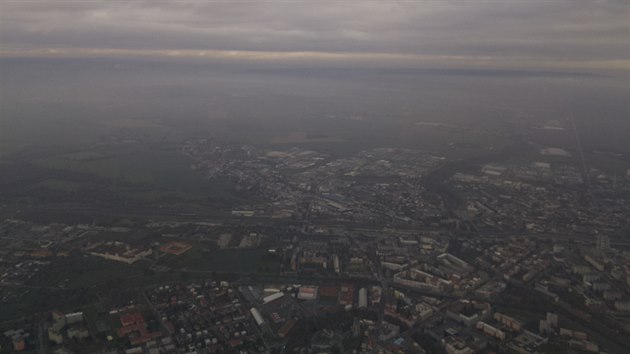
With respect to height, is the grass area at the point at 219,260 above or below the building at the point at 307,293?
below

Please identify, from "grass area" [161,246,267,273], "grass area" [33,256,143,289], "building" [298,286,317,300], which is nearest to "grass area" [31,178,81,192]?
"grass area" [33,256,143,289]

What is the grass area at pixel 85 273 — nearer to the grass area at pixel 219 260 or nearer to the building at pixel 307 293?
the grass area at pixel 219 260

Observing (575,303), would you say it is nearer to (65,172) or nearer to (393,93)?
(65,172)

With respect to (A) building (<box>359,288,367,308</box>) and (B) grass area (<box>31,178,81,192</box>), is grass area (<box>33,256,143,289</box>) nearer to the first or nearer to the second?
(A) building (<box>359,288,367,308</box>)

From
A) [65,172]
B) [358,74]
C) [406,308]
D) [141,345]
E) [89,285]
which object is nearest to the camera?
[141,345]

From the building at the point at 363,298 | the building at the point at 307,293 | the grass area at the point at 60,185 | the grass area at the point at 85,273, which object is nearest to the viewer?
the building at the point at 363,298

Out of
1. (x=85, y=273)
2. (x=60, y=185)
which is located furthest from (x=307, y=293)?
(x=60, y=185)

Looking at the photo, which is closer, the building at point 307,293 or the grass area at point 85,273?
the building at point 307,293

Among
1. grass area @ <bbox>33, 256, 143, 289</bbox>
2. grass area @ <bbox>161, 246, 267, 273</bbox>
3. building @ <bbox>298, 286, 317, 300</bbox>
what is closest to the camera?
building @ <bbox>298, 286, 317, 300</bbox>

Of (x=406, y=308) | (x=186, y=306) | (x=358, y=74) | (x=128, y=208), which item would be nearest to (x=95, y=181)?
(x=128, y=208)

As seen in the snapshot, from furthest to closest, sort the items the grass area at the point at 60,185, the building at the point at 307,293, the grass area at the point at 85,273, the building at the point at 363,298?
1. the grass area at the point at 60,185
2. the grass area at the point at 85,273
3. the building at the point at 307,293
4. the building at the point at 363,298

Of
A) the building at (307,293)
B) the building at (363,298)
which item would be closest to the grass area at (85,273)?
the building at (307,293)
